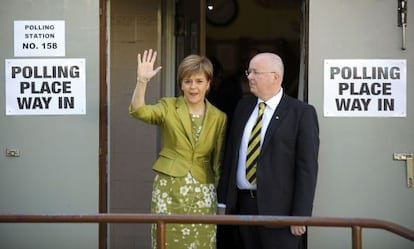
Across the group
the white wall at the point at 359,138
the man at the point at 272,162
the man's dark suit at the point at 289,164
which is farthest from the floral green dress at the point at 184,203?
the white wall at the point at 359,138

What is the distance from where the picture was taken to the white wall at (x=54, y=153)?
446 cm

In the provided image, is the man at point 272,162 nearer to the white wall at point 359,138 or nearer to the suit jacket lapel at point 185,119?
the suit jacket lapel at point 185,119

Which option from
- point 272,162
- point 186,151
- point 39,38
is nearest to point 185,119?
point 186,151

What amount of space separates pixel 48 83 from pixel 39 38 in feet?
1.01

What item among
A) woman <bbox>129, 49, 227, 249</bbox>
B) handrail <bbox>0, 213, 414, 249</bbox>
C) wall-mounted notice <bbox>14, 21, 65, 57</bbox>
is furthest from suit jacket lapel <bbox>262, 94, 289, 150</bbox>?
wall-mounted notice <bbox>14, 21, 65, 57</bbox>

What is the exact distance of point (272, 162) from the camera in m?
3.91

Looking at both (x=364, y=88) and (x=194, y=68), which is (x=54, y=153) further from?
(x=364, y=88)

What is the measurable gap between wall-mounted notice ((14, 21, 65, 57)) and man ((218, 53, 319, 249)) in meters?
1.35

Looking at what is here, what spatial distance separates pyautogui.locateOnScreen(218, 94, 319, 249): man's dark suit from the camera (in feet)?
12.7

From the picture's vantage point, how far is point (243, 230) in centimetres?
407

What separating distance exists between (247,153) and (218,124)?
1.04ft

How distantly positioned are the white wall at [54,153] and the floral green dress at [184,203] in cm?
62

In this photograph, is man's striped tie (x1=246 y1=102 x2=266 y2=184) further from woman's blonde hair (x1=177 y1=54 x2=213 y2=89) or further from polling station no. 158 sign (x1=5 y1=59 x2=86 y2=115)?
polling station no. 158 sign (x1=5 y1=59 x2=86 y2=115)

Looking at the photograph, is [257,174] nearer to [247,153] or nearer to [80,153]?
[247,153]
